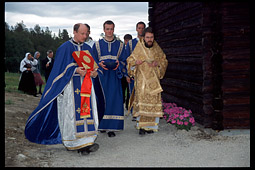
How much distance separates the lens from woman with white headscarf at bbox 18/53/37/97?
12.1 metres

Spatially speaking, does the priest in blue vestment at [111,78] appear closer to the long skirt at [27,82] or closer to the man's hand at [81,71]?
the man's hand at [81,71]

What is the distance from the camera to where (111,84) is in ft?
20.6

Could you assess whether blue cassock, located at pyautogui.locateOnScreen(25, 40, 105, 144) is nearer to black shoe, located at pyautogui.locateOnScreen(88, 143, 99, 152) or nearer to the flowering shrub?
black shoe, located at pyautogui.locateOnScreen(88, 143, 99, 152)

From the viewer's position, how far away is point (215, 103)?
620 centimetres

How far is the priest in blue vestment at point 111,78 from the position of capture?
20.2 feet

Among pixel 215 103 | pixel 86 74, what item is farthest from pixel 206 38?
pixel 86 74

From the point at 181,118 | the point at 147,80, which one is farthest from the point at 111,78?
the point at 181,118

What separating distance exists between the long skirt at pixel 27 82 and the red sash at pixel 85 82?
8.01 metres

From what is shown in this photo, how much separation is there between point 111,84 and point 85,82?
4.72 feet

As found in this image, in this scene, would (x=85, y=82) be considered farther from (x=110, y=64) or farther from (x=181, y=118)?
(x=181, y=118)

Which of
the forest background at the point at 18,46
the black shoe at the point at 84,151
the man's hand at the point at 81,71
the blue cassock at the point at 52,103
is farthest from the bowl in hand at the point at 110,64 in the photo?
the forest background at the point at 18,46

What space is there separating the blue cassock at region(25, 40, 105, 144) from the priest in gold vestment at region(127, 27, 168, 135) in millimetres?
1491

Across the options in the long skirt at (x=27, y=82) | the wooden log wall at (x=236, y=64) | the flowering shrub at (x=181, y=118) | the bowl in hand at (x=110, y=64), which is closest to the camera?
the wooden log wall at (x=236, y=64)

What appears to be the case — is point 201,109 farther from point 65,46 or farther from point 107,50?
point 65,46
